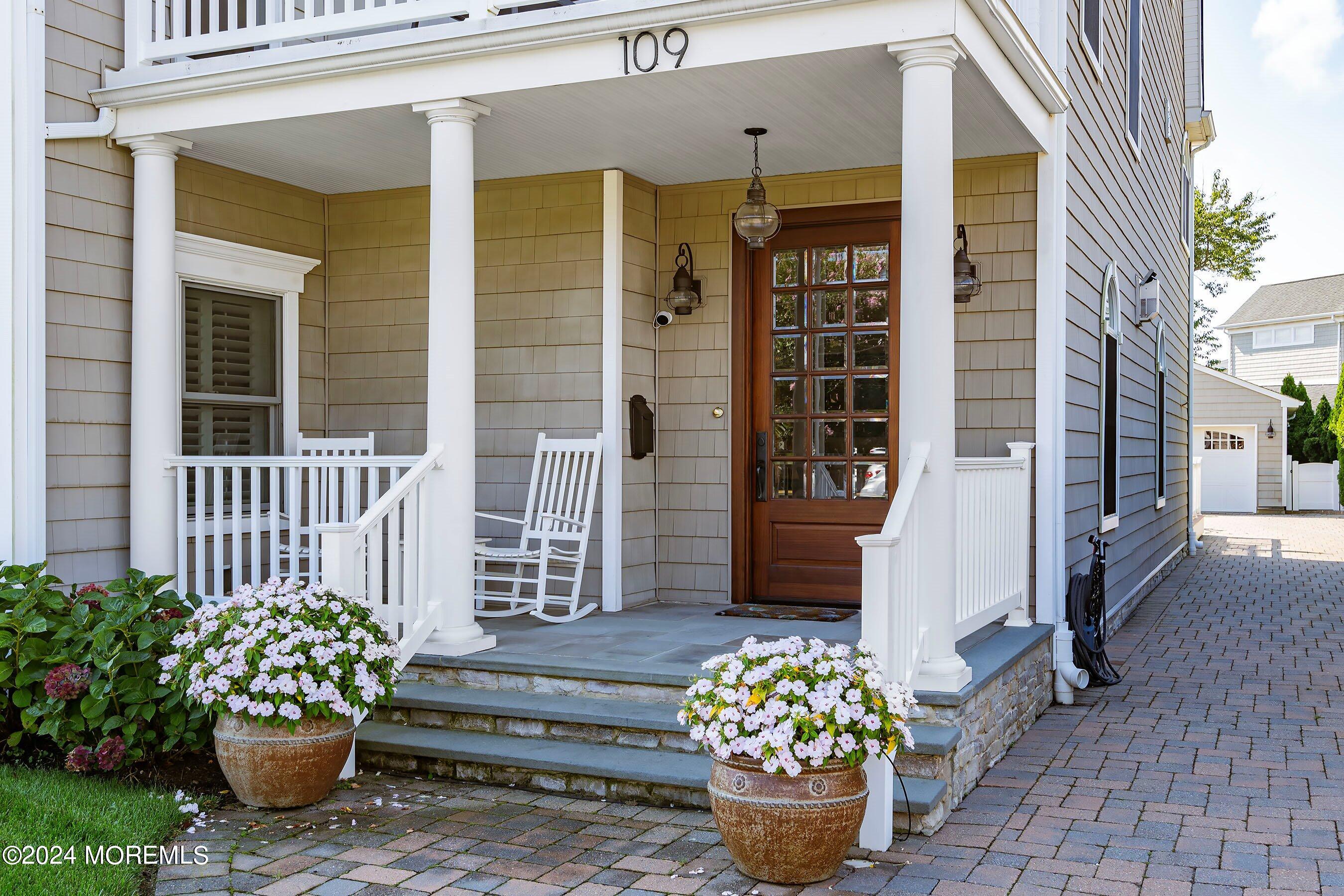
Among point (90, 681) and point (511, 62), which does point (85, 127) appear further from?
point (90, 681)

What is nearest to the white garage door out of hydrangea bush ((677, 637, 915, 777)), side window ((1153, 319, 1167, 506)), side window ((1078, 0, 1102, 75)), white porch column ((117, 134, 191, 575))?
side window ((1153, 319, 1167, 506))

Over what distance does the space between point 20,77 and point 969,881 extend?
4891 mm

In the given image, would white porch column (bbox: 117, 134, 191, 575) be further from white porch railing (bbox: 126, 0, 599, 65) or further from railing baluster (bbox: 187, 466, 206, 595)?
white porch railing (bbox: 126, 0, 599, 65)

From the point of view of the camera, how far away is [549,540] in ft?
19.4

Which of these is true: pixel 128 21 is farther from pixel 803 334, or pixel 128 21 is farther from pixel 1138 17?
pixel 1138 17

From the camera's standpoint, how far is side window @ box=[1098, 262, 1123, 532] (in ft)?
22.5

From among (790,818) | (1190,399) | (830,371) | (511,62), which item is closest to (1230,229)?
(1190,399)

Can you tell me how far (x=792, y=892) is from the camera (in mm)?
3170

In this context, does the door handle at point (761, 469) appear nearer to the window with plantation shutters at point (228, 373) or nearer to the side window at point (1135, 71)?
the window with plantation shutters at point (228, 373)

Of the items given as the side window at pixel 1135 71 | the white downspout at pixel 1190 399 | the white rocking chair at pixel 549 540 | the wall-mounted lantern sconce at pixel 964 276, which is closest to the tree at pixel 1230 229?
the white downspout at pixel 1190 399

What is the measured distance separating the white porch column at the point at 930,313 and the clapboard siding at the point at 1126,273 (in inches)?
73.5

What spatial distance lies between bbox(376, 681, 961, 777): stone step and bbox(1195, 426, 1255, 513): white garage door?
20196 millimetres

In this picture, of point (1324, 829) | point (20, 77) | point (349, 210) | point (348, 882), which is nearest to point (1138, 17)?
point (349, 210)

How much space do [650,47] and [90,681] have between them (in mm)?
3074
